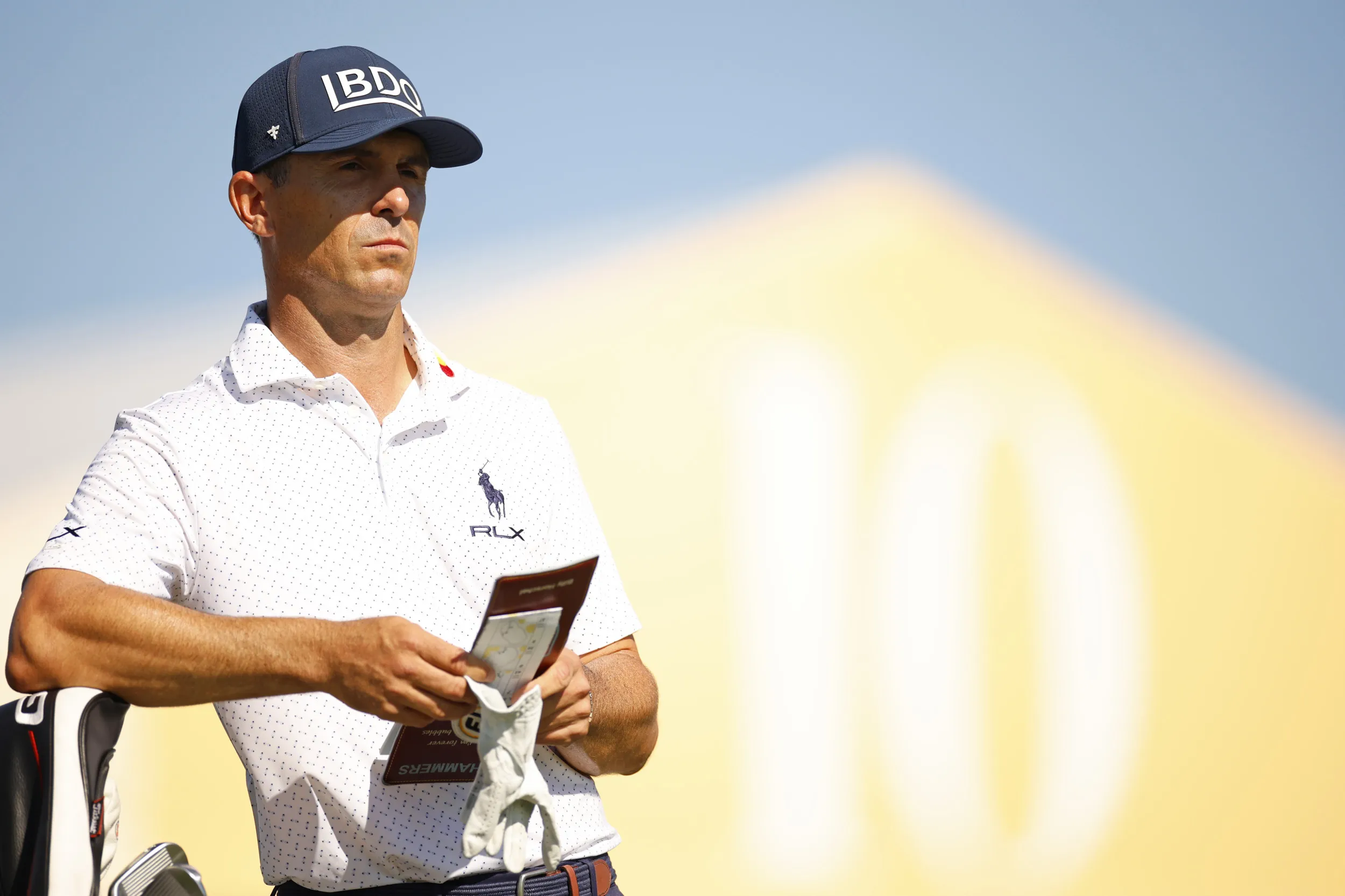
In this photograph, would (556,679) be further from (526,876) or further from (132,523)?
(132,523)

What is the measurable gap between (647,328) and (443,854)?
136 inches

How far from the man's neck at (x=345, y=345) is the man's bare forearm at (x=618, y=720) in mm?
393

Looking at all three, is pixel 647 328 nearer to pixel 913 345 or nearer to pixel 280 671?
pixel 913 345

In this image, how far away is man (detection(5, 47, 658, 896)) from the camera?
106cm

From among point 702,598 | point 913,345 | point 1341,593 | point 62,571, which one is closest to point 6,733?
point 62,571

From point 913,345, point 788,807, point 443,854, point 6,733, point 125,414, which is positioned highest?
point 913,345

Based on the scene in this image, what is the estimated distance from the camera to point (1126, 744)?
13.9ft

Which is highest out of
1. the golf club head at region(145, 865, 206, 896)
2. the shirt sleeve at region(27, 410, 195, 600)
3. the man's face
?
the man's face

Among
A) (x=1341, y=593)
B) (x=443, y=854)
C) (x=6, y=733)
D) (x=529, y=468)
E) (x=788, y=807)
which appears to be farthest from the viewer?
(x=1341, y=593)

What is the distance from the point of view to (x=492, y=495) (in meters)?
1.36

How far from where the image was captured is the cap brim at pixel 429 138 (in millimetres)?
1322

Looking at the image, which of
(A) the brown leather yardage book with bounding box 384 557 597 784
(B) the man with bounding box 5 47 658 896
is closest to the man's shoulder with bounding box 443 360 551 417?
(B) the man with bounding box 5 47 658 896

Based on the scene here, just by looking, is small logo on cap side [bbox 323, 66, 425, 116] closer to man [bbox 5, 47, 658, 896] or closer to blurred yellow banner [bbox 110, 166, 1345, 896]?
man [bbox 5, 47, 658, 896]

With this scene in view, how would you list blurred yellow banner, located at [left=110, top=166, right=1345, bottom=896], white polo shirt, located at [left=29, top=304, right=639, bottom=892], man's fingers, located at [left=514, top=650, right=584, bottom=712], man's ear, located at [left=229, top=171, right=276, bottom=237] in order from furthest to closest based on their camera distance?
1. blurred yellow banner, located at [left=110, top=166, right=1345, bottom=896]
2. man's ear, located at [left=229, top=171, right=276, bottom=237]
3. white polo shirt, located at [left=29, top=304, right=639, bottom=892]
4. man's fingers, located at [left=514, top=650, right=584, bottom=712]
